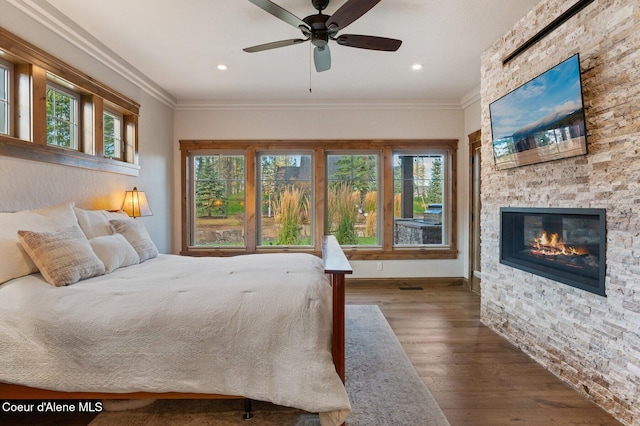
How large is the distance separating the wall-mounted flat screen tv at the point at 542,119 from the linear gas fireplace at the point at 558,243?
1.44 feet

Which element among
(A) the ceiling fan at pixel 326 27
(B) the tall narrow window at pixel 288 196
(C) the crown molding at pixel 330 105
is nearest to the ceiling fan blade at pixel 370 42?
(A) the ceiling fan at pixel 326 27

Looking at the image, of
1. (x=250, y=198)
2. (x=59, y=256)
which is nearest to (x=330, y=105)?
(x=250, y=198)

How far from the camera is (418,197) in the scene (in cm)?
496

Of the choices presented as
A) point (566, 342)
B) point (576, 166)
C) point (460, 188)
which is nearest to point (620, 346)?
point (566, 342)

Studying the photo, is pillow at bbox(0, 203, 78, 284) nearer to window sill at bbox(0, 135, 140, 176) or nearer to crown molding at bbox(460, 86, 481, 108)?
window sill at bbox(0, 135, 140, 176)

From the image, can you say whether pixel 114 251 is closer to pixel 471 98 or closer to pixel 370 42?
pixel 370 42

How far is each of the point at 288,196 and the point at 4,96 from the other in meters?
3.24

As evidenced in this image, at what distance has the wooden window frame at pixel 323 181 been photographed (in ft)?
15.9

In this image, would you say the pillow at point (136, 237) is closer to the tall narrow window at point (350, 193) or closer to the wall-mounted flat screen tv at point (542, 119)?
the tall narrow window at point (350, 193)

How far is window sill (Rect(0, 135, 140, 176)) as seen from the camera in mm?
2312

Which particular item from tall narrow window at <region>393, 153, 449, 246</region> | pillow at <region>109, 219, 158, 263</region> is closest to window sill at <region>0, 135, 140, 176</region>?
pillow at <region>109, 219, 158, 263</region>

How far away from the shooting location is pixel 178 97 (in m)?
4.70

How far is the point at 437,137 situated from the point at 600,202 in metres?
3.05

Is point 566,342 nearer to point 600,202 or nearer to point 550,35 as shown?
point 600,202
